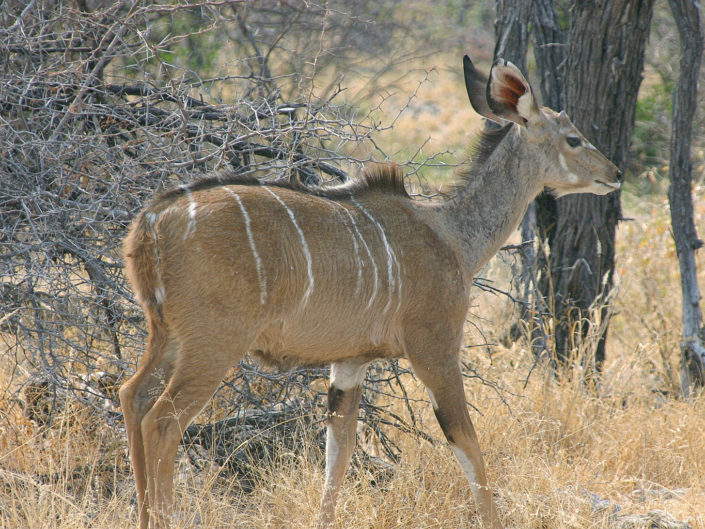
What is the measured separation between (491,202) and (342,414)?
4.16 feet

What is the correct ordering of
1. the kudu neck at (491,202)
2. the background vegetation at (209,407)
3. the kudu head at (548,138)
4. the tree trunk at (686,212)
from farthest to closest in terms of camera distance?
the tree trunk at (686,212), the kudu head at (548,138), the kudu neck at (491,202), the background vegetation at (209,407)

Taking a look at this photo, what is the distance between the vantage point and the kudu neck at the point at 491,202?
4.03 metres

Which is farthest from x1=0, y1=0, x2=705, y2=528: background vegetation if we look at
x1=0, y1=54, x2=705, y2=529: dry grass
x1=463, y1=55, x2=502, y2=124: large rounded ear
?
x1=463, y1=55, x2=502, y2=124: large rounded ear

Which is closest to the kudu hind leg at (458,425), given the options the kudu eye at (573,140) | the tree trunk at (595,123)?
the kudu eye at (573,140)

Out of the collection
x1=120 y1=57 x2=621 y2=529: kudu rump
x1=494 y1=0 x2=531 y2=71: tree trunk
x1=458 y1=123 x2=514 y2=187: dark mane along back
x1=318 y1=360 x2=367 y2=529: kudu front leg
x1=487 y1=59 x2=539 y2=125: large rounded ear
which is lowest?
x1=318 y1=360 x2=367 y2=529: kudu front leg

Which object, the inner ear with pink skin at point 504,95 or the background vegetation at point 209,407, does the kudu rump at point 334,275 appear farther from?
the background vegetation at point 209,407

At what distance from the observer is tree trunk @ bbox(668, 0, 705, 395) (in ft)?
18.9

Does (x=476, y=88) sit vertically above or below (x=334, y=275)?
above

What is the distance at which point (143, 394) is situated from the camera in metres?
3.33

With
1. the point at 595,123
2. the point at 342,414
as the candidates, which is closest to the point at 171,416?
the point at 342,414

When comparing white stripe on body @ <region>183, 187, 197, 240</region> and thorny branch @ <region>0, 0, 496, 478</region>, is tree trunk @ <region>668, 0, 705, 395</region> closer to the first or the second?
thorny branch @ <region>0, 0, 496, 478</region>

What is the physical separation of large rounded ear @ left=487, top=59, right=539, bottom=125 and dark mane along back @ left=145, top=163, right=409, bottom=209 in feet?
2.05

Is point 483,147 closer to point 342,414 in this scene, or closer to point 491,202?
point 491,202

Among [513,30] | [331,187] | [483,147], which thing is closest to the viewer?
[331,187]
